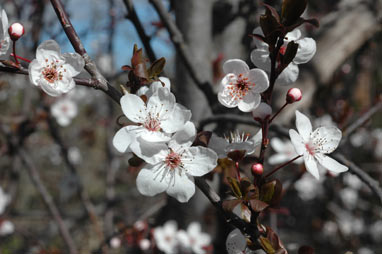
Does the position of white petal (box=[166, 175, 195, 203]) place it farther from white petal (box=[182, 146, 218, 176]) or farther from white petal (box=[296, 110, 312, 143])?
white petal (box=[296, 110, 312, 143])

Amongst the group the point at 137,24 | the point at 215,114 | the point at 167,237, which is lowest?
the point at 167,237

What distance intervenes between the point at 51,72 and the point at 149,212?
893mm

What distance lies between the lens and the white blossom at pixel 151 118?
0.52 m

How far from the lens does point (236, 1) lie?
1.35 metres

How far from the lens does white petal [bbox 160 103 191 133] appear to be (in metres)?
0.54

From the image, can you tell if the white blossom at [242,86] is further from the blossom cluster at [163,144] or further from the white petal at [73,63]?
the white petal at [73,63]

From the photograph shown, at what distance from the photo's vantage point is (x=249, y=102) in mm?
564

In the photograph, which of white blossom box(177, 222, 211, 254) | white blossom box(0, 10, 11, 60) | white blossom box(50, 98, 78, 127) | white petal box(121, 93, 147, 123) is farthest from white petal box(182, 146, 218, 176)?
white blossom box(50, 98, 78, 127)

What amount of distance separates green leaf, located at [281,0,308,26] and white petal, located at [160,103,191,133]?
0.21m

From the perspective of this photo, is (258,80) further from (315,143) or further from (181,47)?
(181,47)

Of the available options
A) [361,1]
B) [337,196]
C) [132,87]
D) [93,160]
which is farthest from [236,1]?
[93,160]

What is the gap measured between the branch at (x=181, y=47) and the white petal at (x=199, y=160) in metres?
0.52

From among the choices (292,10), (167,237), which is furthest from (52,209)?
(292,10)

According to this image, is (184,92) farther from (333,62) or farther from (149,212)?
(333,62)
